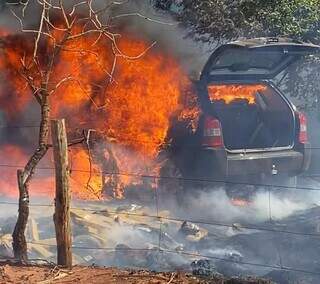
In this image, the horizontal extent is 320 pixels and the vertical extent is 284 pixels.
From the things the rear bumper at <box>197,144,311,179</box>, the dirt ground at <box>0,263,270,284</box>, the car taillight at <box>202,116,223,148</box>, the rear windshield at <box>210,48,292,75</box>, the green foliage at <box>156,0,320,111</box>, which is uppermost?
the green foliage at <box>156,0,320,111</box>

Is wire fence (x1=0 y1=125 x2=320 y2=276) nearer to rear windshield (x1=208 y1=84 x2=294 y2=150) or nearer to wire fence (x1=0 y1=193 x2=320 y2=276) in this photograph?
wire fence (x1=0 y1=193 x2=320 y2=276)

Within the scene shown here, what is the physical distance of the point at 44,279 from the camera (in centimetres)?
487

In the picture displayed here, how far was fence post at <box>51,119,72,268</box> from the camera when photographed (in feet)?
17.0

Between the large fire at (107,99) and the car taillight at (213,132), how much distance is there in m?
1.23

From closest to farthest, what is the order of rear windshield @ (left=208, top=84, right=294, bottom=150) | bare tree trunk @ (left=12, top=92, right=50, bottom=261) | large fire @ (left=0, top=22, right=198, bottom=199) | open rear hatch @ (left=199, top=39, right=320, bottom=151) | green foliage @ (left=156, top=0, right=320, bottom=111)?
bare tree trunk @ (left=12, top=92, right=50, bottom=261), open rear hatch @ (left=199, top=39, right=320, bottom=151), rear windshield @ (left=208, top=84, right=294, bottom=150), large fire @ (left=0, top=22, right=198, bottom=199), green foliage @ (left=156, top=0, right=320, bottom=111)

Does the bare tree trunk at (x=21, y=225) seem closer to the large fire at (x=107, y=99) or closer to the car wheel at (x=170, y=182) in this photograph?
the car wheel at (x=170, y=182)

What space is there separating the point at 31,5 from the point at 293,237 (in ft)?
19.2

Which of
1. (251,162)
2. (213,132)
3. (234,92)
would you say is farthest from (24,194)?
(234,92)

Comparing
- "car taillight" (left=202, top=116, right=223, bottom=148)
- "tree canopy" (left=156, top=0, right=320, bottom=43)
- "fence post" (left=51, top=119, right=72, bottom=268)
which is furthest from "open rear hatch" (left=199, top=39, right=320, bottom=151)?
"fence post" (left=51, top=119, right=72, bottom=268)

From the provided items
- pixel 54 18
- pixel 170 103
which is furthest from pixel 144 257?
pixel 54 18

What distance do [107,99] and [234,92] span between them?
216 cm

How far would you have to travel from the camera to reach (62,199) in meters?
5.21

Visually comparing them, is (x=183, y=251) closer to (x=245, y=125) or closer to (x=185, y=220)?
(x=185, y=220)

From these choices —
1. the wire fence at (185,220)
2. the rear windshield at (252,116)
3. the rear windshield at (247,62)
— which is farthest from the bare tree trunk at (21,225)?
the rear windshield at (252,116)
